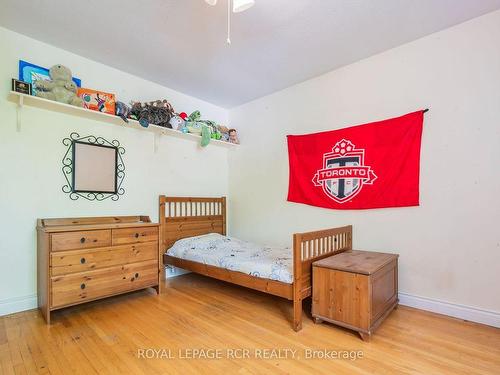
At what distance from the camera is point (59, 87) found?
250cm

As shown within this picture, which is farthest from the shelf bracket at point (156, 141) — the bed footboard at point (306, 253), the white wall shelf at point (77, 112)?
the bed footboard at point (306, 253)

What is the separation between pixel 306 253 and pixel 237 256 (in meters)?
0.75

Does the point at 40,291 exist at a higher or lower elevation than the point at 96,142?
lower

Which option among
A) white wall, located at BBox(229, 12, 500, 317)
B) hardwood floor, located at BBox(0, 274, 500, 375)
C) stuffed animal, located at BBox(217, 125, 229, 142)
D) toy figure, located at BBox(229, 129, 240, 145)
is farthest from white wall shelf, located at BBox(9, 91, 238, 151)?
white wall, located at BBox(229, 12, 500, 317)

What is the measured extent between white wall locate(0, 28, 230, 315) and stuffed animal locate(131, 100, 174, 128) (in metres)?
0.23

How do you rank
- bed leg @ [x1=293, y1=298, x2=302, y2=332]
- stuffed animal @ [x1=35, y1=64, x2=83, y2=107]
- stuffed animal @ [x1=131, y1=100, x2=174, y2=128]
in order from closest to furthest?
bed leg @ [x1=293, y1=298, x2=302, y2=332]
stuffed animal @ [x1=35, y1=64, x2=83, y2=107]
stuffed animal @ [x1=131, y1=100, x2=174, y2=128]

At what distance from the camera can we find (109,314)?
93.1 inches

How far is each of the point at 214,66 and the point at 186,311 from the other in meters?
2.59

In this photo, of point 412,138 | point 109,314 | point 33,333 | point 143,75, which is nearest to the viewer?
point 33,333

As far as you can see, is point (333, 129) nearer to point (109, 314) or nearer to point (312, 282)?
point (312, 282)

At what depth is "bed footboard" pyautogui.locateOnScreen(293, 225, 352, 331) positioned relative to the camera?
6.75ft

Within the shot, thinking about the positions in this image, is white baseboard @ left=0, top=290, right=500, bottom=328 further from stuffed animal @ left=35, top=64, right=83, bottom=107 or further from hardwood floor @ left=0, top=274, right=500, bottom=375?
stuffed animal @ left=35, top=64, right=83, bottom=107

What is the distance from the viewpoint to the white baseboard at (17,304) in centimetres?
229

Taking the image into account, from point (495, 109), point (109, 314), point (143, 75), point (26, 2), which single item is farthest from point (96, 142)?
point (495, 109)
